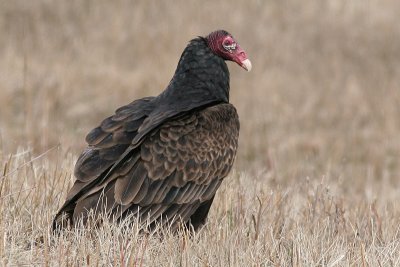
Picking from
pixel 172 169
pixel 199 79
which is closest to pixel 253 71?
pixel 199 79

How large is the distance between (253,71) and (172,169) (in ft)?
28.2

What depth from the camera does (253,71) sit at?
43.8 ft

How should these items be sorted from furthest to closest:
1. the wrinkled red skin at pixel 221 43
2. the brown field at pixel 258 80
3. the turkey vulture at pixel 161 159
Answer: the brown field at pixel 258 80, the wrinkled red skin at pixel 221 43, the turkey vulture at pixel 161 159

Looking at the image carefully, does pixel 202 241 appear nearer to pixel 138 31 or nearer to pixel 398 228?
pixel 398 228

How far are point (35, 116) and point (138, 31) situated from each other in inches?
120

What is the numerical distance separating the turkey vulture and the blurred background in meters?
4.77

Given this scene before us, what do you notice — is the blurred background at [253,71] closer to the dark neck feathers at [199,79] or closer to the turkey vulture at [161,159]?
the dark neck feathers at [199,79]

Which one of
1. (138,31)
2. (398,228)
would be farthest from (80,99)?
(398,228)

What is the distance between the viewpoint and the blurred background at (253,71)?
449 inches

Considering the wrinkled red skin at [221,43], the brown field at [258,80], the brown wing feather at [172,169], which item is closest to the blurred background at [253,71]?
the brown field at [258,80]

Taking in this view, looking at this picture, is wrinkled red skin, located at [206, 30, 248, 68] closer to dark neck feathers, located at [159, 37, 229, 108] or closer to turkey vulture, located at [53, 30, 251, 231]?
dark neck feathers, located at [159, 37, 229, 108]

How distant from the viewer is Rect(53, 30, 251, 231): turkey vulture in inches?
184

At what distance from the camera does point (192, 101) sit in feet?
16.8

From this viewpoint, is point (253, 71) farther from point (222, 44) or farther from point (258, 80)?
point (222, 44)
